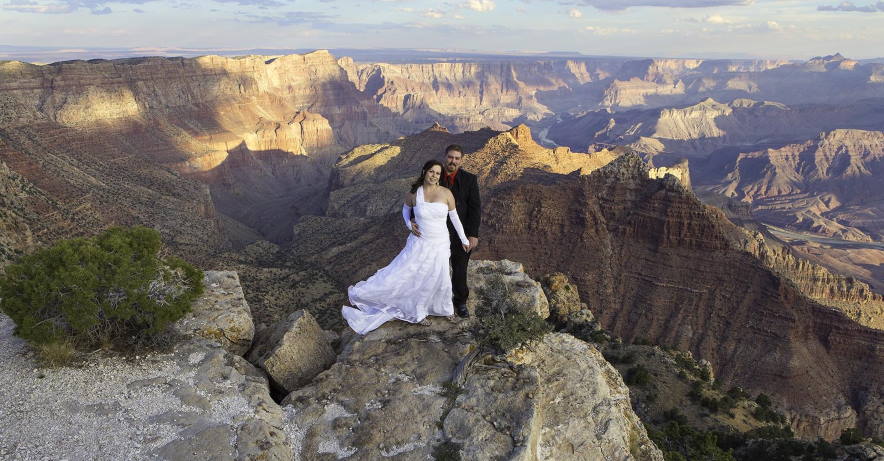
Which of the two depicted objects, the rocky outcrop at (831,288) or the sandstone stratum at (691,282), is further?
the rocky outcrop at (831,288)

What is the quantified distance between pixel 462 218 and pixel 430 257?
51.9 inches

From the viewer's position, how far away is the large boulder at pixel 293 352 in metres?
12.7

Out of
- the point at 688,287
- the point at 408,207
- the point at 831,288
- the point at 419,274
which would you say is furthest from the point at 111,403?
the point at 831,288

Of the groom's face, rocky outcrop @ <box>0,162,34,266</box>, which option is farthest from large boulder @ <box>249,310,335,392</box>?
rocky outcrop @ <box>0,162,34,266</box>

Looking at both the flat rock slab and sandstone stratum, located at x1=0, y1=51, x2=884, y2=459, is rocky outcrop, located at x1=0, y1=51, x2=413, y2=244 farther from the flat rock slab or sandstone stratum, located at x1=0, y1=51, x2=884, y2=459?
the flat rock slab

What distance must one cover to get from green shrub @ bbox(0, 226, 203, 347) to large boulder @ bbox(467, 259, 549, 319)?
25.6 feet

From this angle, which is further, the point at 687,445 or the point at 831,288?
the point at 831,288

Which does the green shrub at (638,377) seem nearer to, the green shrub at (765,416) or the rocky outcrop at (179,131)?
the green shrub at (765,416)

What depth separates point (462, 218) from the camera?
1332 centimetres

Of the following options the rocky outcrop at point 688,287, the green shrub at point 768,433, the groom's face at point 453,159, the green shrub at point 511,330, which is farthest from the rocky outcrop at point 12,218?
the green shrub at point 768,433

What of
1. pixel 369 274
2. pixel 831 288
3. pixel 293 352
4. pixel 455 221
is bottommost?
pixel 831 288

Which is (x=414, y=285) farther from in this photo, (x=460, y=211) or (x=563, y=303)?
(x=563, y=303)

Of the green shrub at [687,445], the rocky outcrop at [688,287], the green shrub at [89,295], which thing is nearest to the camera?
the green shrub at [89,295]

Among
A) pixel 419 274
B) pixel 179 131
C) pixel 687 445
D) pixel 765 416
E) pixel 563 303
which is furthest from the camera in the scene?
pixel 179 131
